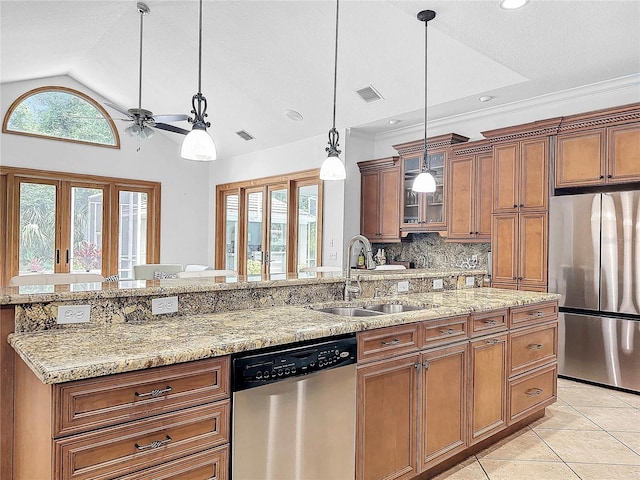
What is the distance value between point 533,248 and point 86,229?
21.0ft

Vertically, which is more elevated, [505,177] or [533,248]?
[505,177]

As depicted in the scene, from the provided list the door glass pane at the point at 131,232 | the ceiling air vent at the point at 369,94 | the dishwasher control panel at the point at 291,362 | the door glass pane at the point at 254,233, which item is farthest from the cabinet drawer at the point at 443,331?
the door glass pane at the point at 131,232

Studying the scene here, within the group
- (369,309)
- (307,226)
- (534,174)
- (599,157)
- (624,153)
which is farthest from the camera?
(307,226)

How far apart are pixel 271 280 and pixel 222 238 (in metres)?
5.81

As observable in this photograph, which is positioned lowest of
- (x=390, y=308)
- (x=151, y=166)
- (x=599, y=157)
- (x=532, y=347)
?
(x=532, y=347)

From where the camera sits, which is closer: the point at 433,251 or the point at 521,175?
the point at 521,175

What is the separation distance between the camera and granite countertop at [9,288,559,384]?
4.62 feet

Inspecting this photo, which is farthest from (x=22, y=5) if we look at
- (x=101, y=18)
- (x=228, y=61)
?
(x=228, y=61)

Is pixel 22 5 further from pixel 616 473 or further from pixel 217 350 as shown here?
pixel 616 473

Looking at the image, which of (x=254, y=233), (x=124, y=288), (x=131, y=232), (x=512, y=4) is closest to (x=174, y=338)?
(x=124, y=288)

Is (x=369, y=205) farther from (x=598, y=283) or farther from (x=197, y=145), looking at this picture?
(x=197, y=145)

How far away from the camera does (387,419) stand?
2205 mm

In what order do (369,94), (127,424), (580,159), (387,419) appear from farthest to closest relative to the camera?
(369,94)
(580,159)
(387,419)
(127,424)

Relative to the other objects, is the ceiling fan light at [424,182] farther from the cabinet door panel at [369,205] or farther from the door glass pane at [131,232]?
the door glass pane at [131,232]
